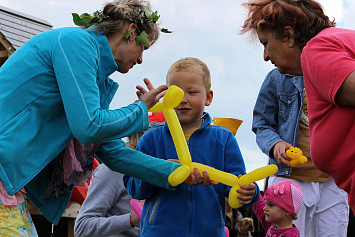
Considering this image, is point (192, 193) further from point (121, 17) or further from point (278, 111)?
point (278, 111)

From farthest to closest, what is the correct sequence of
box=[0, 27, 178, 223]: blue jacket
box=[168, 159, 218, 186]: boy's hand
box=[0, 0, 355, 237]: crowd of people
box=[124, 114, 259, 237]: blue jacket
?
box=[124, 114, 259, 237]: blue jacket, box=[168, 159, 218, 186]: boy's hand, box=[0, 27, 178, 223]: blue jacket, box=[0, 0, 355, 237]: crowd of people

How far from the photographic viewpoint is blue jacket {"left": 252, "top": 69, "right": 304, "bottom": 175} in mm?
3592

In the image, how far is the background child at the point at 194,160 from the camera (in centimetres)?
271

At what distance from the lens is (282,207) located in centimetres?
368

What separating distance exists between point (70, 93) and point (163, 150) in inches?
37.0

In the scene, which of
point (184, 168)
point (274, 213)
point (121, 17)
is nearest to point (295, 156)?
point (184, 168)

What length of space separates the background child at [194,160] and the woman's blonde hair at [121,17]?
47cm

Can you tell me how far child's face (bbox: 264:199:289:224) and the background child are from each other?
3.44 feet

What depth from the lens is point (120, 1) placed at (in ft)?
8.96

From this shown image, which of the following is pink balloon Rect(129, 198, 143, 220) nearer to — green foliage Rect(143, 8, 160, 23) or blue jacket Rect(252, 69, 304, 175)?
blue jacket Rect(252, 69, 304, 175)

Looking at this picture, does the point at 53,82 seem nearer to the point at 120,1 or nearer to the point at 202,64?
the point at 120,1

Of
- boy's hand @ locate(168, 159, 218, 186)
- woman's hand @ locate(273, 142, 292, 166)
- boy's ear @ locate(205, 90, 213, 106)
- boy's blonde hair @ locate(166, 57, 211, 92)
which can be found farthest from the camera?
boy's ear @ locate(205, 90, 213, 106)

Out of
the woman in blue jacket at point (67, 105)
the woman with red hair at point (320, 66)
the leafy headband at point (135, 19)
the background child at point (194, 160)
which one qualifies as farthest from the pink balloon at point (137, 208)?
the woman with red hair at point (320, 66)

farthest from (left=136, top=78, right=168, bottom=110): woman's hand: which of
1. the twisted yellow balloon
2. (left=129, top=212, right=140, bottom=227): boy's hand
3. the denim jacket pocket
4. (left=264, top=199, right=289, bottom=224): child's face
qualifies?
(left=264, top=199, right=289, bottom=224): child's face
